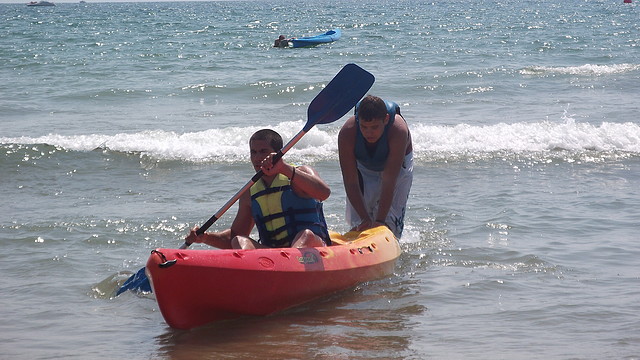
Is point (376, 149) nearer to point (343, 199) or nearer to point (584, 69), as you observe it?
point (343, 199)

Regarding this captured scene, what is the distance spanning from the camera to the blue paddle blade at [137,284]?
4.98 metres

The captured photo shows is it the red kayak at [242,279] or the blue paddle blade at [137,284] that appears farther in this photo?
the blue paddle blade at [137,284]

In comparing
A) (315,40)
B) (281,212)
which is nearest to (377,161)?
(281,212)

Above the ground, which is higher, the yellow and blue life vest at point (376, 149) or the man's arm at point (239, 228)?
the yellow and blue life vest at point (376, 149)

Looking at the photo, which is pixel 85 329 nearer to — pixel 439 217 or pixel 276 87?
pixel 439 217

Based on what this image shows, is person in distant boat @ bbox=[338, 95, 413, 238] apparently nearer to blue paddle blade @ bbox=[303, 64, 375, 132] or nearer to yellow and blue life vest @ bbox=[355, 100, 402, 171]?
yellow and blue life vest @ bbox=[355, 100, 402, 171]

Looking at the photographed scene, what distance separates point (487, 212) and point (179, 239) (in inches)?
98.6

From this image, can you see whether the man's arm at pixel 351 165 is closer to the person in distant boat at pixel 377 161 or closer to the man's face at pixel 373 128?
the person in distant boat at pixel 377 161

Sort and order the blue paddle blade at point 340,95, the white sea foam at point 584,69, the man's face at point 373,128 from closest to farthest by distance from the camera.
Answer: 1. the man's face at point 373,128
2. the blue paddle blade at point 340,95
3. the white sea foam at point 584,69

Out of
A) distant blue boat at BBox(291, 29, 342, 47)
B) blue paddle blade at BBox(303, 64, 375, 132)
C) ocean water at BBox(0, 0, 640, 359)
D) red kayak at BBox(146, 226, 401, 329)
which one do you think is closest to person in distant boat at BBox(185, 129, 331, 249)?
red kayak at BBox(146, 226, 401, 329)

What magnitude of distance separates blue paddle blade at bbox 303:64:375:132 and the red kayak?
0.97 metres

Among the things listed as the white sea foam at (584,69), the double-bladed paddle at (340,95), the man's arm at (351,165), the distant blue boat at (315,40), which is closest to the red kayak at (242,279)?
the man's arm at (351,165)

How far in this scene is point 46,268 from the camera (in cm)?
558

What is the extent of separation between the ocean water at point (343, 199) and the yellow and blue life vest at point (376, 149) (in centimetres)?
69
